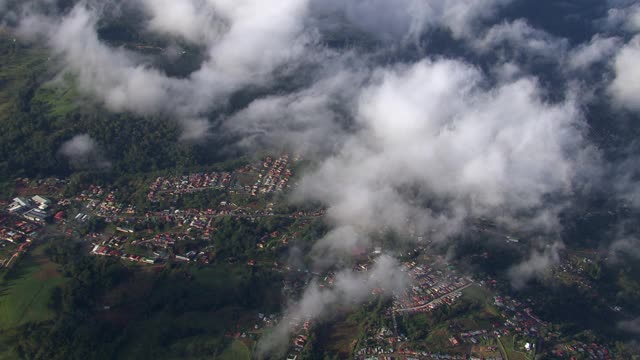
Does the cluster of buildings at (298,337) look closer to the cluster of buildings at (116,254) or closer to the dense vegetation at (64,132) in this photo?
the cluster of buildings at (116,254)

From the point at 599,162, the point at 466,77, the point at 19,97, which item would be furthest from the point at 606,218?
the point at 19,97

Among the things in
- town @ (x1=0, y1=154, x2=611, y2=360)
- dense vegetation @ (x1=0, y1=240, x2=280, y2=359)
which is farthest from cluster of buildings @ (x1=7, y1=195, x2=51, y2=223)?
dense vegetation @ (x1=0, y1=240, x2=280, y2=359)

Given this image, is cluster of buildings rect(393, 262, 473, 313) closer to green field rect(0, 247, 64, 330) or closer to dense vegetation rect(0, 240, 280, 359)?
dense vegetation rect(0, 240, 280, 359)

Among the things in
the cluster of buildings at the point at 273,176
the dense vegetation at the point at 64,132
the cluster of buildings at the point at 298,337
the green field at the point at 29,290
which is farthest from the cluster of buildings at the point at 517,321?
the green field at the point at 29,290

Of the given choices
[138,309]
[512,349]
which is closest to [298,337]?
[138,309]

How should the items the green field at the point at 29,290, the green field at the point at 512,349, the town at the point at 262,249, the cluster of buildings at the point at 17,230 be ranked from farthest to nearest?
1. the cluster of buildings at the point at 17,230
2. the town at the point at 262,249
3. the green field at the point at 512,349
4. the green field at the point at 29,290

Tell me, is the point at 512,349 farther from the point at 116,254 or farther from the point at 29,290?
the point at 29,290

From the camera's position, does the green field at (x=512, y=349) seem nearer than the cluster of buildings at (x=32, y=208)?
Yes

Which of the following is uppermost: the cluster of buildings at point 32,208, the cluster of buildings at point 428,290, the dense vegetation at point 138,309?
the cluster of buildings at point 32,208

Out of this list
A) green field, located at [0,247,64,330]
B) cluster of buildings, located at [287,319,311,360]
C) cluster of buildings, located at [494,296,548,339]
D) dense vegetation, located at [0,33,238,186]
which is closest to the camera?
green field, located at [0,247,64,330]
